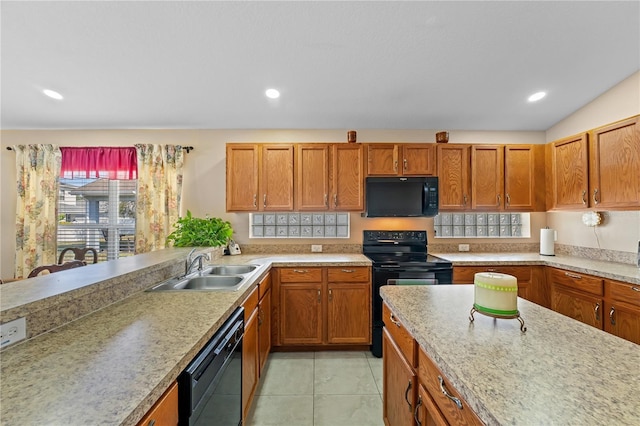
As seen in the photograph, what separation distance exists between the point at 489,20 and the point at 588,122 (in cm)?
199

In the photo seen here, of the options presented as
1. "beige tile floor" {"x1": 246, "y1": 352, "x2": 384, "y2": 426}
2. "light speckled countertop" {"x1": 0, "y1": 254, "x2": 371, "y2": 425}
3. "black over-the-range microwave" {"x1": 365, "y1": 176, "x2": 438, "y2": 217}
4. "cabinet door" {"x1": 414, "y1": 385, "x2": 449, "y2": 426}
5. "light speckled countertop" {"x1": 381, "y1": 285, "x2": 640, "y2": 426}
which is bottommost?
"beige tile floor" {"x1": 246, "y1": 352, "x2": 384, "y2": 426}

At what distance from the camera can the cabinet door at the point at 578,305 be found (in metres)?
2.21

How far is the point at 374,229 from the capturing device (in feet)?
10.9

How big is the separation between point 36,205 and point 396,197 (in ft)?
13.9

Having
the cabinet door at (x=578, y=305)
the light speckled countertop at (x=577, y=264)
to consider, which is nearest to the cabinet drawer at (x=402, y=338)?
the light speckled countertop at (x=577, y=264)

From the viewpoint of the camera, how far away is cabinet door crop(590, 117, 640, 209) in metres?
2.15

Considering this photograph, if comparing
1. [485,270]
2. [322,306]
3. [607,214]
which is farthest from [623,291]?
[322,306]

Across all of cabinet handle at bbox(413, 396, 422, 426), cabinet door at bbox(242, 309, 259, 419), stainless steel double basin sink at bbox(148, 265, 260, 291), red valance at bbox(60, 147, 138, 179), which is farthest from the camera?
red valance at bbox(60, 147, 138, 179)

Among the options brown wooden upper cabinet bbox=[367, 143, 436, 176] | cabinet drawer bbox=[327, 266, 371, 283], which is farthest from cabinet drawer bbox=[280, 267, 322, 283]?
brown wooden upper cabinet bbox=[367, 143, 436, 176]

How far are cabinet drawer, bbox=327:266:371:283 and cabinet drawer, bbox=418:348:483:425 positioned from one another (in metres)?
1.62

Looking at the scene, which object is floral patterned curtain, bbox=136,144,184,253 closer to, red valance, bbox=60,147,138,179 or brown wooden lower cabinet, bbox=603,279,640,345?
red valance, bbox=60,147,138,179

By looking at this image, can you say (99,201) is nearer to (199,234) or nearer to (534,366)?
(199,234)

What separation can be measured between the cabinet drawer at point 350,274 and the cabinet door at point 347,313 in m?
0.05

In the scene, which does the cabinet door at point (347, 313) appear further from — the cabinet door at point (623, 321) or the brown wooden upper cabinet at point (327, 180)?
the cabinet door at point (623, 321)
